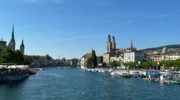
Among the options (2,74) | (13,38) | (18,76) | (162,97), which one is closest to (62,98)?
(162,97)

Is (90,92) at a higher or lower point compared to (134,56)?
lower

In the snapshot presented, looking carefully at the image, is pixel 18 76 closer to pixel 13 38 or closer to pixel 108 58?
pixel 13 38

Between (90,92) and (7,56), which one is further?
(7,56)

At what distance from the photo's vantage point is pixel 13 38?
559 ft

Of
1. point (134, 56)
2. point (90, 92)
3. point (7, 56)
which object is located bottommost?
point (90, 92)

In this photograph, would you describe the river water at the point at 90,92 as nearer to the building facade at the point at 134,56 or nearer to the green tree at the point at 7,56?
the green tree at the point at 7,56

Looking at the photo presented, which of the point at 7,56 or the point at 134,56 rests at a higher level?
the point at 134,56

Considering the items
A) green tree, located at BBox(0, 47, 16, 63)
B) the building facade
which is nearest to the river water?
green tree, located at BBox(0, 47, 16, 63)

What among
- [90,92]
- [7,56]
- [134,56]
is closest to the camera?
[90,92]

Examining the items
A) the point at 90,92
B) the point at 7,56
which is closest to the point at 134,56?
the point at 7,56

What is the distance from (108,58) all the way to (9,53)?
118732 mm

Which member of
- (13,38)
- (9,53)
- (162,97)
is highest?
(13,38)

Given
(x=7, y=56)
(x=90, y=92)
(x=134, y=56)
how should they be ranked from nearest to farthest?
(x=90, y=92) → (x=7, y=56) → (x=134, y=56)

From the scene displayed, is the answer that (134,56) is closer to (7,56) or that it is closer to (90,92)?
(7,56)
